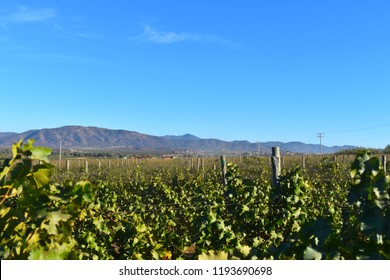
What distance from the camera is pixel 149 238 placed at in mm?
6656

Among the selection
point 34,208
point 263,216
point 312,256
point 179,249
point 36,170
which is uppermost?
point 36,170

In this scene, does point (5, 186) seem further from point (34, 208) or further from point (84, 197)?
point (84, 197)

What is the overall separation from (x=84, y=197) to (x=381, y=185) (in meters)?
1.85

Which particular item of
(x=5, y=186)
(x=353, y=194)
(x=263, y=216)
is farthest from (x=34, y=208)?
(x=263, y=216)

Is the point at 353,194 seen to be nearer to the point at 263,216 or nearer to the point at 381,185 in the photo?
the point at 381,185

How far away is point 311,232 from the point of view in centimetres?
262

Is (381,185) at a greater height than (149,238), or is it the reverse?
(381,185)

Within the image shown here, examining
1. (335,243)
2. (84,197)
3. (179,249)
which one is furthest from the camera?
(179,249)

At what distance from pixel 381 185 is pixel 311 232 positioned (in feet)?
1.68

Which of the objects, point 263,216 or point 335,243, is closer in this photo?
point 335,243

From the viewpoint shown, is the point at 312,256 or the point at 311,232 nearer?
the point at 312,256

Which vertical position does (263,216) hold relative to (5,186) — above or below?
below
